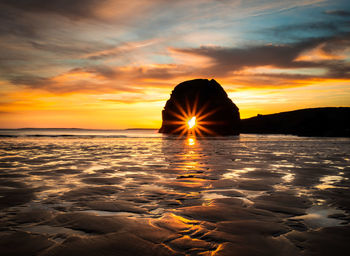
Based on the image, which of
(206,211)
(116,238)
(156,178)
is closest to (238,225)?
(206,211)

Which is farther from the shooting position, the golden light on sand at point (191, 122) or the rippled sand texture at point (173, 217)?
the golden light on sand at point (191, 122)

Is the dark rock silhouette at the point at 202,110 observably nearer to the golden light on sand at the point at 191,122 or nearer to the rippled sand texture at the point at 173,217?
the golden light on sand at the point at 191,122

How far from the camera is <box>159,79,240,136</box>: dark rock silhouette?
80312mm

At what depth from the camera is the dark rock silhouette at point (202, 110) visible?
80.3 m

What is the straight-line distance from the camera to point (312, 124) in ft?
221

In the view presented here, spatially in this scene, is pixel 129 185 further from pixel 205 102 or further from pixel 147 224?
pixel 205 102

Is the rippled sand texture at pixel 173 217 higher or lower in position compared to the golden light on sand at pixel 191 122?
lower

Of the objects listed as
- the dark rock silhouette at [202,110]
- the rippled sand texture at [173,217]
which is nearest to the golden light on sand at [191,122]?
the dark rock silhouette at [202,110]

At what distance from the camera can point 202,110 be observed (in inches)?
3250

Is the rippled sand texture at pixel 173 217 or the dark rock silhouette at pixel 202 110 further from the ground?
the dark rock silhouette at pixel 202 110

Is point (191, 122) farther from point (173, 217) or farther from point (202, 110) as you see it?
point (173, 217)

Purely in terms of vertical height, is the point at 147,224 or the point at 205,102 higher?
the point at 205,102

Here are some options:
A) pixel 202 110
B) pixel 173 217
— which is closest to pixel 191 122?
pixel 202 110

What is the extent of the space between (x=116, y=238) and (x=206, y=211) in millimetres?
1418
